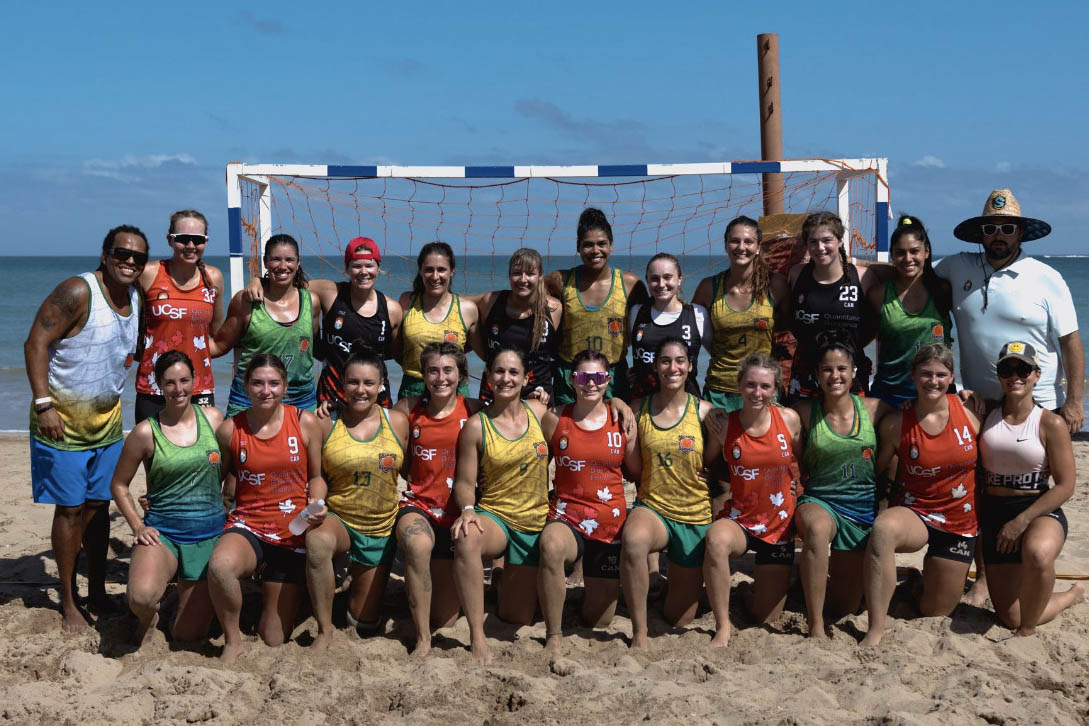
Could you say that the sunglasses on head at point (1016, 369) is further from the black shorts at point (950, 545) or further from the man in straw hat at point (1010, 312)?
the black shorts at point (950, 545)

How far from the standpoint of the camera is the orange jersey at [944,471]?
414cm

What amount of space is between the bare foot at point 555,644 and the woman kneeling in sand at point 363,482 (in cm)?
79

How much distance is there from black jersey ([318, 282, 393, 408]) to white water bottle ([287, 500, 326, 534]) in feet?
2.38

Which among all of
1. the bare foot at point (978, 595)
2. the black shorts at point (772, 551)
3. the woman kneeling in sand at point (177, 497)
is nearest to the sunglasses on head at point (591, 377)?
the black shorts at point (772, 551)

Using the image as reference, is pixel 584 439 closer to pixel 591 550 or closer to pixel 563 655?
pixel 591 550

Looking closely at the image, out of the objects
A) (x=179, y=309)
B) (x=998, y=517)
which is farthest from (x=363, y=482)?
(x=998, y=517)

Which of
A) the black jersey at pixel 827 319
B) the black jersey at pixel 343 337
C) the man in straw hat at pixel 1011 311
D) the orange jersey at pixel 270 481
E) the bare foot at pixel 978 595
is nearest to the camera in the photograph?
the orange jersey at pixel 270 481

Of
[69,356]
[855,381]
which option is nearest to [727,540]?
[855,381]

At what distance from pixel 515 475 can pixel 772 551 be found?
118 centimetres

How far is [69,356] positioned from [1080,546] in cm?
533

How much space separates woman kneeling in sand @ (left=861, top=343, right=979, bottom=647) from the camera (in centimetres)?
412

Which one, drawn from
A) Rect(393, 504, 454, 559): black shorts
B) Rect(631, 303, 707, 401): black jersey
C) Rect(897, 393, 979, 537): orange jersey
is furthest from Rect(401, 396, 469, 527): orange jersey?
Rect(897, 393, 979, 537): orange jersey

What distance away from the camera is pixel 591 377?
4.16m

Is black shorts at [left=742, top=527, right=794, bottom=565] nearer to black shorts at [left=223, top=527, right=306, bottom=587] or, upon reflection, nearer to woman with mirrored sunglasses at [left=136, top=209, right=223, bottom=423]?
black shorts at [left=223, top=527, right=306, bottom=587]
